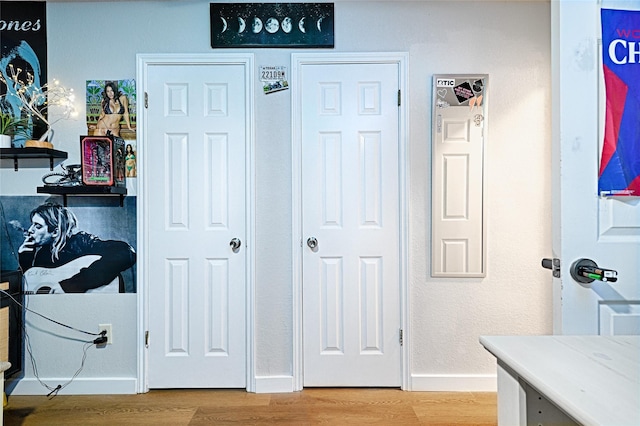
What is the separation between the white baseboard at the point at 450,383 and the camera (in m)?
2.71

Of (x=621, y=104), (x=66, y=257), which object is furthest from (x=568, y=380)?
(x=66, y=257)

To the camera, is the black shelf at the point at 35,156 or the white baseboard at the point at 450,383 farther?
the white baseboard at the point at 450,383

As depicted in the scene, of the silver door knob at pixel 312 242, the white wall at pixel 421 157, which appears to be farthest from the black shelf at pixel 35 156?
the silver door knob at pixel 312 242

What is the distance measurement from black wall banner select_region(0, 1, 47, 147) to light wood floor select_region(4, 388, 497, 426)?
5.37ft

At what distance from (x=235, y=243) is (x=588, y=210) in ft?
6.43

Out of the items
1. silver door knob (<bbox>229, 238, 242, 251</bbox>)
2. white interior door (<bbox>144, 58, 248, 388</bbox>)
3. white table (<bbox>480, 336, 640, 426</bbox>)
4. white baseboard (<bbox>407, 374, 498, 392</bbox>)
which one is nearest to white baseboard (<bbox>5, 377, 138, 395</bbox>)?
white interior door (<bbox>144, 58, 248, 388</bbox>)

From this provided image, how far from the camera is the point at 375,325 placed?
2738 millimetres

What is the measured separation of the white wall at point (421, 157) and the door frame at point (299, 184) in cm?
5

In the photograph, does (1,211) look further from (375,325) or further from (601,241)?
(601,241)

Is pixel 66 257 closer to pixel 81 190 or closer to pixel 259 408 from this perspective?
pixel 81 190

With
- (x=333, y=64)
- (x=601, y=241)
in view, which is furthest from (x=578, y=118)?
(x=333, y=64)

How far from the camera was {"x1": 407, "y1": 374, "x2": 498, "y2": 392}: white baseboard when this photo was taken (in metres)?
2.71

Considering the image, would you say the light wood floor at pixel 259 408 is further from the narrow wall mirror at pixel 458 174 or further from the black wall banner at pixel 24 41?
the black wall banner at pixel 24 41

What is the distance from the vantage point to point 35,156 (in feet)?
8.81
